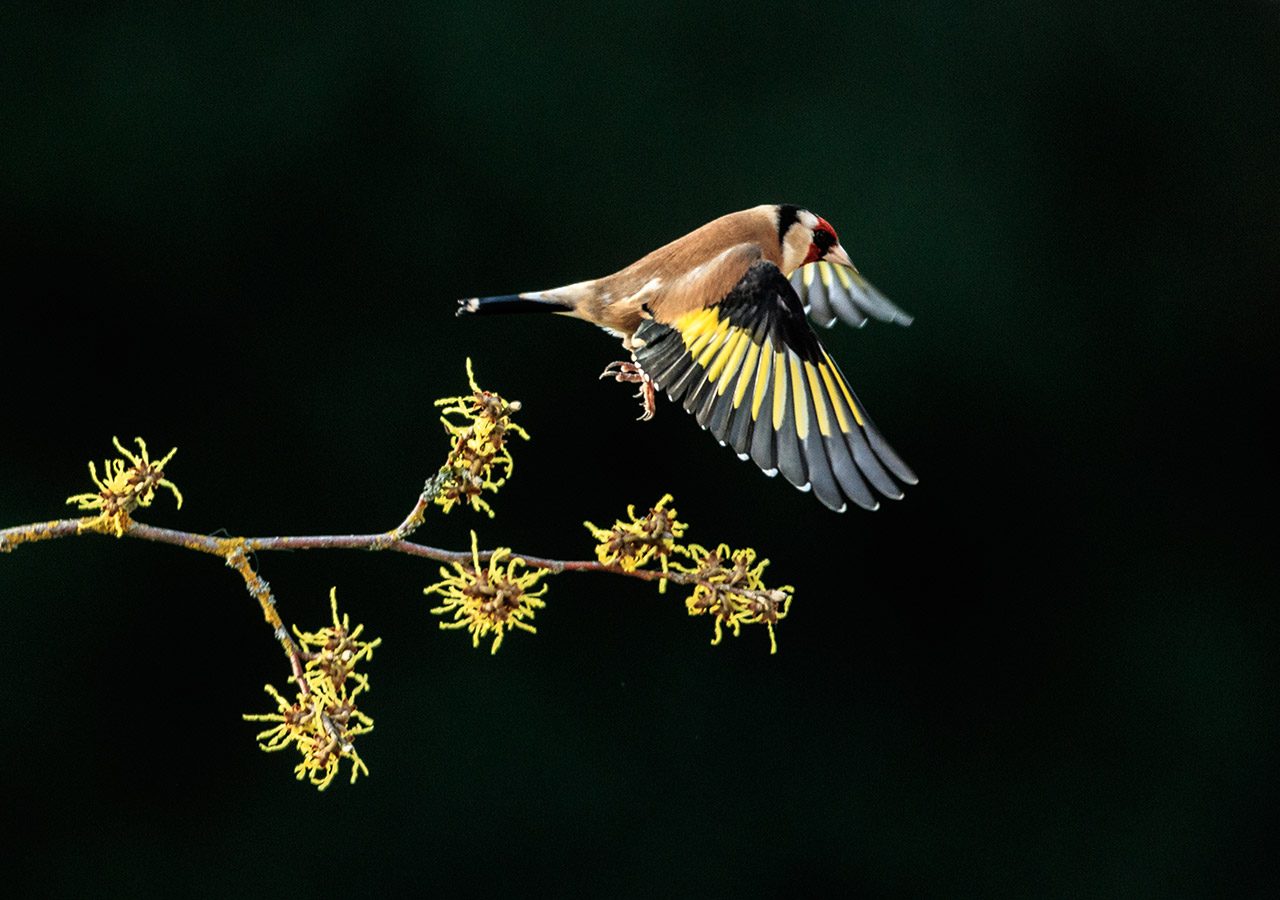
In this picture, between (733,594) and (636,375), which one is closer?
(733,594)

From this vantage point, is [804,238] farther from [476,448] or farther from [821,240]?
[476,448]

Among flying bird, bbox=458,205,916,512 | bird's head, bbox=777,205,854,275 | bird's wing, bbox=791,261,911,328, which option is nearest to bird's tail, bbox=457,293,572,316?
flying bird, bbox=458,205,916,512

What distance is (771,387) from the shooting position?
0.87 metres

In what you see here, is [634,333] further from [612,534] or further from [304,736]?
[304,736]

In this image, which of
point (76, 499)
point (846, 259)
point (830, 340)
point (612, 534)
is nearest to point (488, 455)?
point (612, 534)

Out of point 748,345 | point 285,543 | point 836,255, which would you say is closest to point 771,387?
point 748,345

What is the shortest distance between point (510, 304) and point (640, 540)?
0.24 metres

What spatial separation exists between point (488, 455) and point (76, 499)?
21 centimetres

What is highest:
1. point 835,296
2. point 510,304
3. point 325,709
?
point 835,296

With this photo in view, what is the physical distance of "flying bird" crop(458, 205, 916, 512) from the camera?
2.56 feet

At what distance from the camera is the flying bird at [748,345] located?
30.7 inches

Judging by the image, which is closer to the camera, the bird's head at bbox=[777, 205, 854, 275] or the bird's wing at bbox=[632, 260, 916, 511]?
the bird's wing at bbox=[632, 260, 916, 511]

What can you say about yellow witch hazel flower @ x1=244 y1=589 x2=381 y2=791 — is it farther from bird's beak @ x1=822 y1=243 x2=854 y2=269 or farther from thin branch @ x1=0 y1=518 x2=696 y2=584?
bird's beak @ x1=822 y1=243 x2=854 y2=269

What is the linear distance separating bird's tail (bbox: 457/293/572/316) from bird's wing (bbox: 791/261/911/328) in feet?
1.05
